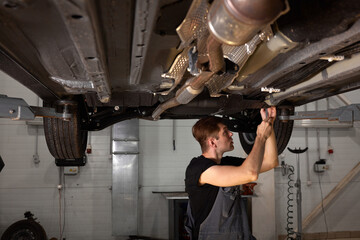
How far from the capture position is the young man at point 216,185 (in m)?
1.74

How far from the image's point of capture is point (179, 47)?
1.34 metres

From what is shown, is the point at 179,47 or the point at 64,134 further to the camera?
the point at 64,134

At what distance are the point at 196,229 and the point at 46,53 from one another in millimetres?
1440

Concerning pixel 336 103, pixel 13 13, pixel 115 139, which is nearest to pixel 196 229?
pixel 13 13

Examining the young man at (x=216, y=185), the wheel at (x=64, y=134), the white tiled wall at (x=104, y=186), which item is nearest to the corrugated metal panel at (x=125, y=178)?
the white tiled wall at (x=104, y=186)

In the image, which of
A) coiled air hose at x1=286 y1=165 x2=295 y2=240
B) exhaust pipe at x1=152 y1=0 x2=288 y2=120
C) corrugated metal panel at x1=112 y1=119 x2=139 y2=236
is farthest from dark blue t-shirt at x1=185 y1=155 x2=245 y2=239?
coiled air hose at x1=286 y1=165 x2=295 y2=240

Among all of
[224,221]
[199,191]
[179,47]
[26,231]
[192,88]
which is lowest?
[26,231]

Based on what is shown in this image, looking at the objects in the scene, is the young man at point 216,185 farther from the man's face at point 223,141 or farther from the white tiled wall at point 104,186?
the white tiled wall at point 104,186

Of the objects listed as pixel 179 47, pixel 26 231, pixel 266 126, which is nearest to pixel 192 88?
pixel 179 47

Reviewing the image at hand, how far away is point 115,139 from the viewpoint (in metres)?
5.49

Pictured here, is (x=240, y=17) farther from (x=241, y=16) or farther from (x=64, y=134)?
(x=64, y=134)

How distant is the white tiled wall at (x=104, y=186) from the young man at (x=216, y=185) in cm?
380

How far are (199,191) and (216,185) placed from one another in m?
0.22

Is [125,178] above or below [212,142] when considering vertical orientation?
below
